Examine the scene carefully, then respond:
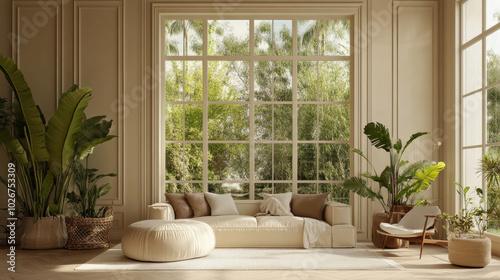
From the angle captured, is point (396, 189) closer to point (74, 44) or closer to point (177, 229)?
point (177, 229)

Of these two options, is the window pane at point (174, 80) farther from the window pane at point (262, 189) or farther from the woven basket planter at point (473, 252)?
the woven basket planter at point (473, 252)

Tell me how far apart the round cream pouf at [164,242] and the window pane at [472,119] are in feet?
12.6

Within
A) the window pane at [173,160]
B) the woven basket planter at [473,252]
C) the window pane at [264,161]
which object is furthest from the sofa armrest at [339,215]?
the window pane at [173,160]

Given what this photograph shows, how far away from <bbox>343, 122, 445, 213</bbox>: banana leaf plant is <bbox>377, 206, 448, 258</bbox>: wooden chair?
0.44 metres

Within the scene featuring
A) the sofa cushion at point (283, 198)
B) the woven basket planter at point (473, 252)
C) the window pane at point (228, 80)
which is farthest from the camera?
the window pane at point (228, 80)

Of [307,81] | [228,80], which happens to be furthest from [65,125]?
[307,81]

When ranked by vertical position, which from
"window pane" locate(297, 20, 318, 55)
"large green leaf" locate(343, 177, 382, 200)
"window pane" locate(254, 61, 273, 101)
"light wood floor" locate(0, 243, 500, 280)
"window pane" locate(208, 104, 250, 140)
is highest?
"window pane" locate(297, 20, 318, 55)

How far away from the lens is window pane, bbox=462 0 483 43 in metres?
6.51

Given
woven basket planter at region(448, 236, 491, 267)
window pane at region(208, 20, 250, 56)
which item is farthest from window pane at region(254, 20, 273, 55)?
woven basket planter at region(448, 236, 491, 267)

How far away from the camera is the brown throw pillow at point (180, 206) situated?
671 centimetres

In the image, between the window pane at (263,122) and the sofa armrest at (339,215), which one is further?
the window pane at (263,122)

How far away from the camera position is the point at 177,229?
5.46 metres

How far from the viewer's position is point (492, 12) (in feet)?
20.3

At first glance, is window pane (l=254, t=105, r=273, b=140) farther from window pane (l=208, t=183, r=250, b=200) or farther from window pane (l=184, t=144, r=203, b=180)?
window pane (l=184, t=144, r=203, b=180)
